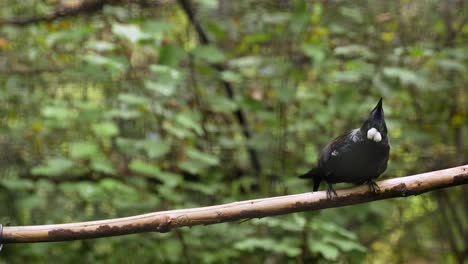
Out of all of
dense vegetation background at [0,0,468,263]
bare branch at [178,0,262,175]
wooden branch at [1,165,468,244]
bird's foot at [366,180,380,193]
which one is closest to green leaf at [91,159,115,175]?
dense vegetation background at [0,0,468,263]

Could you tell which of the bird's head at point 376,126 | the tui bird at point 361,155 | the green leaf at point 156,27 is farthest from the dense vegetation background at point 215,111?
the bird's head at point 376,126

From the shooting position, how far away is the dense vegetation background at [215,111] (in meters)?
2.86

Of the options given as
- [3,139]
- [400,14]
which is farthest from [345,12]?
[3,139]

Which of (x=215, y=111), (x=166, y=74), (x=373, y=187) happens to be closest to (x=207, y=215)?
(x=373, y=187)

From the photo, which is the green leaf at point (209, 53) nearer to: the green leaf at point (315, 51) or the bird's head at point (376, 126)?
the green leaf at point (315, 51)

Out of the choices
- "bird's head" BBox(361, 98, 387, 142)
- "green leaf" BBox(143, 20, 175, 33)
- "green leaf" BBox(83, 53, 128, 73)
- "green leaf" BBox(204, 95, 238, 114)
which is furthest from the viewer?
"green leaf" BBox(204, 95, 238, 114)

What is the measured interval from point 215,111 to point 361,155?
1.67 metres

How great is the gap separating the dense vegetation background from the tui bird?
0.79 m

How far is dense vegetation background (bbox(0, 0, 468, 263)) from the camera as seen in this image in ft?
9.38

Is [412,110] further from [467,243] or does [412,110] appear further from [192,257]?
[192,257]

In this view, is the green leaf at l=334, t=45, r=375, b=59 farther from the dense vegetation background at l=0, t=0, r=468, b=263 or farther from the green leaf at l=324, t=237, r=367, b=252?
the green leaf at l=324, t=237, r=367, b=252

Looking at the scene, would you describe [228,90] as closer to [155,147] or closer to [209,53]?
[209,53]

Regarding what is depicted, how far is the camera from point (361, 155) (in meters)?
1.78

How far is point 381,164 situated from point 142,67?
1896 millimetres
